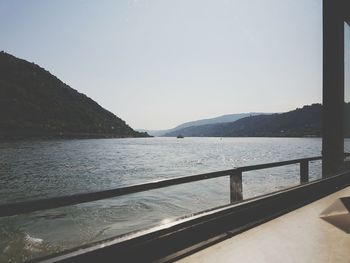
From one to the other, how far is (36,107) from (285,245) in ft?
510

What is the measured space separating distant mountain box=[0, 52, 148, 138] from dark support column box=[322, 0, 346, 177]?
138293mm

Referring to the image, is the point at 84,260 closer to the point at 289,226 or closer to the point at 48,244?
the point at 289,226

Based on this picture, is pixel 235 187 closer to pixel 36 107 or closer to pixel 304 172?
pixel 304 172

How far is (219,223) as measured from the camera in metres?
4.07

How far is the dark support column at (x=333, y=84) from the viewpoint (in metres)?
7.11

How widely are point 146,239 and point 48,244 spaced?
8542mm

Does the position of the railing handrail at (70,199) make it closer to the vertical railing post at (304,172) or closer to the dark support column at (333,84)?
the vertical railing post at (304,172)

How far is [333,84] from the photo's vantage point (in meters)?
7.23

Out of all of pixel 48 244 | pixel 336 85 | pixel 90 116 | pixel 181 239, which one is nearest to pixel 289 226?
pixel 181 239

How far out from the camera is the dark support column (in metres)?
7.11

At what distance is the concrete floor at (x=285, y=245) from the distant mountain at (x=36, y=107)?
139998 millimetres

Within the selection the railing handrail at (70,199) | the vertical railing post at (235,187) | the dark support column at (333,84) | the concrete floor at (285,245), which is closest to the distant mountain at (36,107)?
the dark support column at (333,84)

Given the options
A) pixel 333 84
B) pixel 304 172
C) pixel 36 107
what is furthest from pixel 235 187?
pixel 36 107

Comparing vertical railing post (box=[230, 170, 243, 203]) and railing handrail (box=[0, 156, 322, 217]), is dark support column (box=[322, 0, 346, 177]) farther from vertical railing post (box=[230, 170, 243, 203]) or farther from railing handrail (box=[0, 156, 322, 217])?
railing handrail (box=[0, 156, 322, 217])
